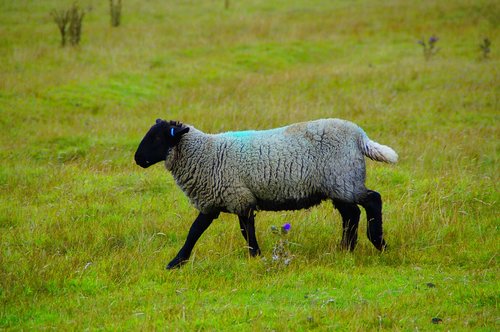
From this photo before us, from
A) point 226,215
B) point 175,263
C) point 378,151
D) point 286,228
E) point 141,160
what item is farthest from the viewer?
point 226,215

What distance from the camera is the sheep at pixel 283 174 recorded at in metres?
7.71

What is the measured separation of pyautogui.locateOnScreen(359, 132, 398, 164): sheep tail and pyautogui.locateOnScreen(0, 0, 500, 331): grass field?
1223 millimetres

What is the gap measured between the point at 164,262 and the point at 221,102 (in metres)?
9.48

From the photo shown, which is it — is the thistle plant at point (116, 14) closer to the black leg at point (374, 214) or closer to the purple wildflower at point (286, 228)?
the black leg at point (374, 214)

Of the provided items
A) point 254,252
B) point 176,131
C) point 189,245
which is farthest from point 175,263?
point 176,131

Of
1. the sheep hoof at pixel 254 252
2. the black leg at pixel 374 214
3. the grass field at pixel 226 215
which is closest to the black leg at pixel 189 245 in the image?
the grass field at pixel 226 215

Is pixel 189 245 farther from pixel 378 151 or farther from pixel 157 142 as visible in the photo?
pixel 378 151

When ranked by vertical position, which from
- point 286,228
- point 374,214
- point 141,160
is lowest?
point 286,228

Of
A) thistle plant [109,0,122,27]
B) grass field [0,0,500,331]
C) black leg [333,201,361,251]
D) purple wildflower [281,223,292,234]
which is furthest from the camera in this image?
thistle plant [109,0,122,27]

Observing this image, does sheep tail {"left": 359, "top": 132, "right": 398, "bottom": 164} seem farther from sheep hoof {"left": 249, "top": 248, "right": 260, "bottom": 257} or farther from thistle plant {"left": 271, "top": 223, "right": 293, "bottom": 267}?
sheep hoof {"left": 249, "top": 248, "right": 260, "bottom": 257}

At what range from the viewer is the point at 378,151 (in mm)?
7695

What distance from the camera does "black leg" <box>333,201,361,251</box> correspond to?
7.96 meters

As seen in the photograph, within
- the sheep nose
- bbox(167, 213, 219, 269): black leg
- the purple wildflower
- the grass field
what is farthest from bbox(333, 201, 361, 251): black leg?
the sheep nose

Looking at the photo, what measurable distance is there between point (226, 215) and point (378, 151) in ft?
9.48
